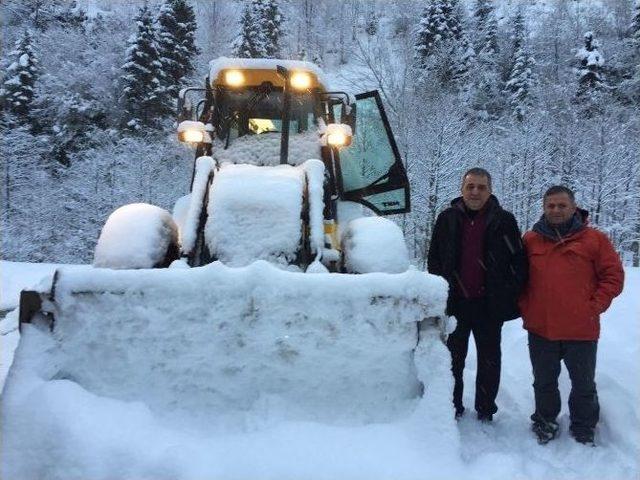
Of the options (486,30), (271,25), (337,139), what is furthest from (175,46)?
(337,139)

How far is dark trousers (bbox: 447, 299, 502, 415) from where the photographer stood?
381cm

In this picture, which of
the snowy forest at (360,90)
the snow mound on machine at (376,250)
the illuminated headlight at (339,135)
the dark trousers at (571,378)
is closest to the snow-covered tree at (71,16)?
the snowy forest at (360,90)

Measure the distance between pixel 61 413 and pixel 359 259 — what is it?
199 cm

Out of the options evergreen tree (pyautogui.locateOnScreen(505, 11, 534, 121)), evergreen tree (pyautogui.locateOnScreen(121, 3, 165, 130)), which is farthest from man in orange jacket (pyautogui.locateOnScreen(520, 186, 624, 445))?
evergreen tree (pyautogui.locateOnScreen(505, 11, 534, 121))

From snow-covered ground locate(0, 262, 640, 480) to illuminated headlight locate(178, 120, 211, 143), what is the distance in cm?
268

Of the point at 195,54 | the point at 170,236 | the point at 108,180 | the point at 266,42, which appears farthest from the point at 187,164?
the point at 170,236

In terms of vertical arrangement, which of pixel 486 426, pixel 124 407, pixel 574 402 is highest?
pixel 124 407

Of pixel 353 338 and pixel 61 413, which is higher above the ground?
pixel 353 338

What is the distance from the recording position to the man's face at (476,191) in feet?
12.4

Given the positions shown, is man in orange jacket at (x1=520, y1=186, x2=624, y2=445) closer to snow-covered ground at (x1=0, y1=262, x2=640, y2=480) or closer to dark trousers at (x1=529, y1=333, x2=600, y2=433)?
dark trousers at (x1=529, y1=333, x2=600, y2=433)

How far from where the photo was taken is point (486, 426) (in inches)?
146

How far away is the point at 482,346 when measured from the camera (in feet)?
12.7

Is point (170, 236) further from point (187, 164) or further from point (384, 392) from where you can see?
point (187, 164)

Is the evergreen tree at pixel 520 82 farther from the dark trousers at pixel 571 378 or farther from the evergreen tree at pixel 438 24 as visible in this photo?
the dark trousers at pixel 571 378
